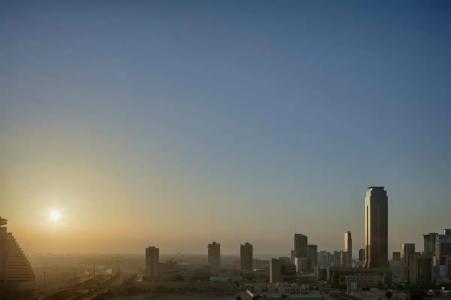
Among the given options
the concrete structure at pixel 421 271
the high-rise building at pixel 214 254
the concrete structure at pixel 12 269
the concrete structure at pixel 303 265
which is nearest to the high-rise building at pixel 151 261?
the high-rise building at pixel 214 254

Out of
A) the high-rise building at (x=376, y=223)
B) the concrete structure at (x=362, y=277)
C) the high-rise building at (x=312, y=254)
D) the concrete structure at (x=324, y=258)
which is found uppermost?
the high-rise building at (x=376, y=223)

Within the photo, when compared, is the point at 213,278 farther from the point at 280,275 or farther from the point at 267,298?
the point at 267,298

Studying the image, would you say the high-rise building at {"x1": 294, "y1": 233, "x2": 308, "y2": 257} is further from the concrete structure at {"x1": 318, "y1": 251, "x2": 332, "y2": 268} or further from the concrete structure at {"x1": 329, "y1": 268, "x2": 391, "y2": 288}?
the concrete structure at {"x1": 329, "y1": 268, "x2": 391, "y2": 288}

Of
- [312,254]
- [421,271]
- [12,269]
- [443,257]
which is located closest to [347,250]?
[312,254]

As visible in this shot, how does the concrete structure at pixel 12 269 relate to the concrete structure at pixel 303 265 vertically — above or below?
above

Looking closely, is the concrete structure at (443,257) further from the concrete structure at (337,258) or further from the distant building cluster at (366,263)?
the concrete structure at (337,258)

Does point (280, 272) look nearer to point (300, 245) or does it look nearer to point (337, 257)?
point (300, 245)

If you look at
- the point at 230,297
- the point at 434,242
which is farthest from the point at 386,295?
the point at 434,242
